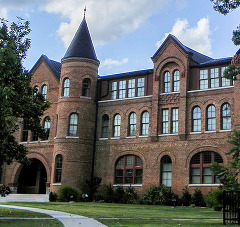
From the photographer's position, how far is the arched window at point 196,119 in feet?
127

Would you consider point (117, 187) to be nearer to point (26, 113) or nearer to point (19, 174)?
Answer: point (19, 174)

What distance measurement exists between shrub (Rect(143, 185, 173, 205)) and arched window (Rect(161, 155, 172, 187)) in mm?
992

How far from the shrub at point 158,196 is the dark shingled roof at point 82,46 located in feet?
45.8

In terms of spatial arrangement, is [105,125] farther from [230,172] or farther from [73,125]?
[230,172]

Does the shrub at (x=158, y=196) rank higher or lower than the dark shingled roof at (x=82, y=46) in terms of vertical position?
lower

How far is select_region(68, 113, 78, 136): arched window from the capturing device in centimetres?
4319

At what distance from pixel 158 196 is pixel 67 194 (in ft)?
25.8

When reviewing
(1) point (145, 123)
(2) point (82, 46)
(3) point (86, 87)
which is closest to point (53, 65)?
(2) point (82, 46)

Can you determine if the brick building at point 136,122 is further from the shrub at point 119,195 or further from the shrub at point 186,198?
the shrub at point 119,195

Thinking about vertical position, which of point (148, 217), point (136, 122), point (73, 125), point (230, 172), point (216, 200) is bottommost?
point (148, 217)

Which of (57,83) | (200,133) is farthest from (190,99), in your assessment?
(57,83)

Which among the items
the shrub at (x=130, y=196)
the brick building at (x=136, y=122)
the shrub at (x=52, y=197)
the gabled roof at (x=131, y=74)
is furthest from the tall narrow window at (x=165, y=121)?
the shrub at (x=52, y=197)

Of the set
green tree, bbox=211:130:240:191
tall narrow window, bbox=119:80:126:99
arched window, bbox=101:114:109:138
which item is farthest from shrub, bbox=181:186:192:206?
green tree, bbox=211:130:240:191

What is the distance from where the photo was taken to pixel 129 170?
1642 inches
